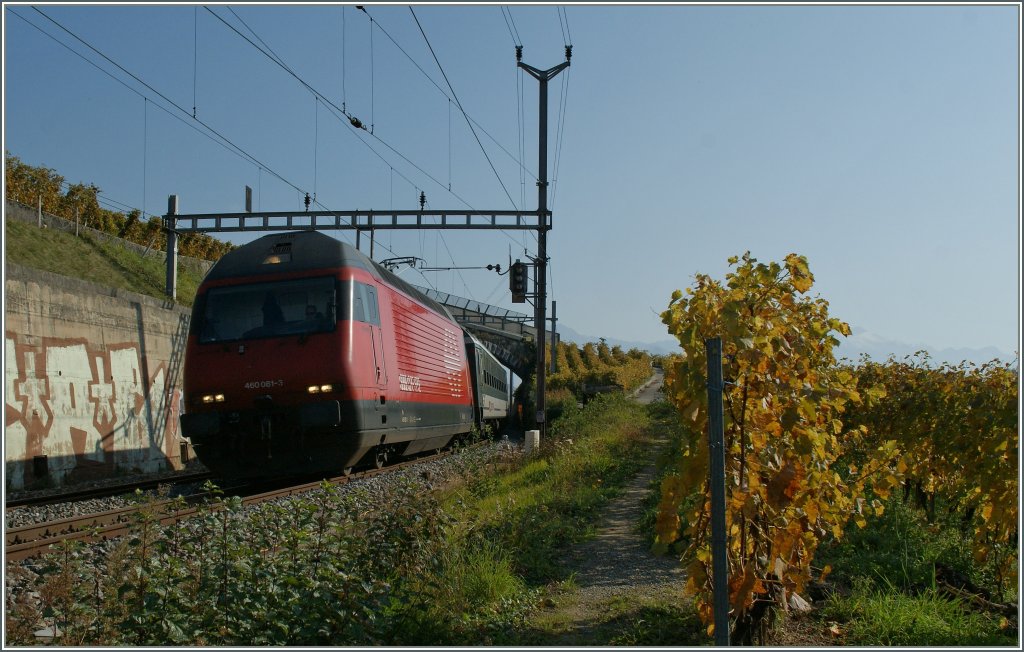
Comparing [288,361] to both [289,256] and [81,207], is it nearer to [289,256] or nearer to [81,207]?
[289,256]

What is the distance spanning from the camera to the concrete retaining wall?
44.5 ft

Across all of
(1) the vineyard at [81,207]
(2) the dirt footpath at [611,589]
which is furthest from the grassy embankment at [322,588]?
(1) the vineyard at [81,207]

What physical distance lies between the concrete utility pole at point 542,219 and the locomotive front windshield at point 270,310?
10.5 metres

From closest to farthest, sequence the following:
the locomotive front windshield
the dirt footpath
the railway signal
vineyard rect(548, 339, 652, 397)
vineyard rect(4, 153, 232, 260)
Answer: the dirt footpath < the locomotive front windshield < the railway signal < vineyard rect(4, 153, 232, 260) < vineyard rect(548, 339, 652, 397)

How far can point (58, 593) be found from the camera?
4.61 meters

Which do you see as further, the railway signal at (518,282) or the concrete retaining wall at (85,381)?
the railway signal at (518,282)

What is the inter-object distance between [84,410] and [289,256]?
638 centimetres

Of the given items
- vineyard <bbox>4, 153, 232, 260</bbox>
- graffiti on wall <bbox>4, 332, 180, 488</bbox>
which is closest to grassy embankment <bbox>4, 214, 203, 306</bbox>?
vineyard <bbox>4, 153, 232, 260</bbox>

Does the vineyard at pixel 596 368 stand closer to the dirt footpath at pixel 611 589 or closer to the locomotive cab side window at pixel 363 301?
the locomotive cab side window at pixel 363 301

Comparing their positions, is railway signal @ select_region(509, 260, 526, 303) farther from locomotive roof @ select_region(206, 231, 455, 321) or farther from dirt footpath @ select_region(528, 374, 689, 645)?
dirt footpath @ select_region(528, 374, 689, 645)

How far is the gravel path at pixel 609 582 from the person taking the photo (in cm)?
518

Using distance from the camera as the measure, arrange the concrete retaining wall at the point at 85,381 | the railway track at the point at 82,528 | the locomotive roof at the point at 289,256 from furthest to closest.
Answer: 1. the concrete retaining wall at the point at 85,381
2. the locomotive roof at the point at 289,256
3. the railway track at the point at 82,528

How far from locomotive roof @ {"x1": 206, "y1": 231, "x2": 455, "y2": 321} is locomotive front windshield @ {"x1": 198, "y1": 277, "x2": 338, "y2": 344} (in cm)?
24

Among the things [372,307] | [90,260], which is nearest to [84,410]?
[372,307]
